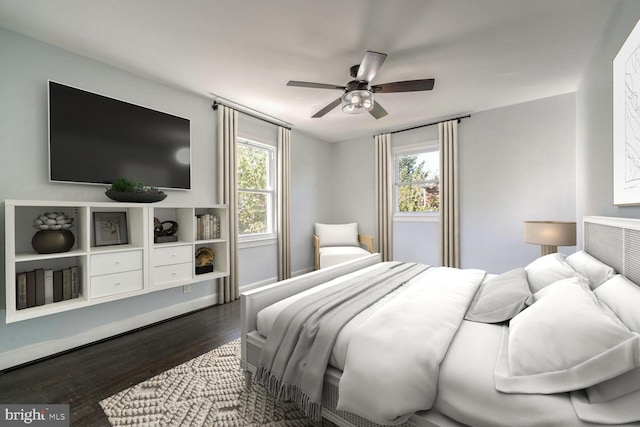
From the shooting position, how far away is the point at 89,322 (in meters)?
2.35

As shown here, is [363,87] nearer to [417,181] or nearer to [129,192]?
[129,192]

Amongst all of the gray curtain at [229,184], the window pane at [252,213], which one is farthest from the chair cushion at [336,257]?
the gray curtain at [229,184]

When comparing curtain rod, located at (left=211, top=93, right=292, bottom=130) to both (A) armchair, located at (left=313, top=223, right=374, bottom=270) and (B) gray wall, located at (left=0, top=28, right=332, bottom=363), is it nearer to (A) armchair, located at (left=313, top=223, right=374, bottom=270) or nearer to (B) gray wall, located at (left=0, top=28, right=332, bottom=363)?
(B) gray wall, located at (left=0, top=28, right=332, bottom=363)

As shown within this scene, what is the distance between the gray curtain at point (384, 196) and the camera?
4.54 meters

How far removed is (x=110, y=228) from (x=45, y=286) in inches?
25.0

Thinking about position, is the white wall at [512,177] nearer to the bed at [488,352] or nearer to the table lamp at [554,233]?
the table lamp at [554,233]

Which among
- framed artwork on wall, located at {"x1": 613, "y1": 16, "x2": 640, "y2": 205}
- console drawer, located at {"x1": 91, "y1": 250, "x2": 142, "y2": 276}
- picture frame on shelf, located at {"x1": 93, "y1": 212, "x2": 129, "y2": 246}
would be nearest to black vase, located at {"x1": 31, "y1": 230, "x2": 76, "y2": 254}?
console drawer, located at {"x1": 91, "y1": 250, "x2": 142, "y2": 276}

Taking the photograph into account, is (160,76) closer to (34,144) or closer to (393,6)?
(34,144)

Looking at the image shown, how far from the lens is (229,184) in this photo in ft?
11.2

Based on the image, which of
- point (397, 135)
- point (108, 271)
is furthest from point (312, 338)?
point (397, 135)

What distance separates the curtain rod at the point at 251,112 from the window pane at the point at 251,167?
1.48 feet

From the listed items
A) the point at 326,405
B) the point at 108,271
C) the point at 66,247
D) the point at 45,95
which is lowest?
the point at 326,405

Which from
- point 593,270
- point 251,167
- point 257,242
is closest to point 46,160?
point 251,167

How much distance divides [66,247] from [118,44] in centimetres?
171
